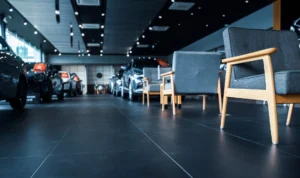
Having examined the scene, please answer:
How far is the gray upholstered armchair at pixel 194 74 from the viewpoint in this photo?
416cm

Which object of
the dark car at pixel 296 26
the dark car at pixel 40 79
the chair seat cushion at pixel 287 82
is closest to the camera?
the chair seat cushion at pixel 287 82

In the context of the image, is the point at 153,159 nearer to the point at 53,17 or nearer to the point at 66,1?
the point at 66,1

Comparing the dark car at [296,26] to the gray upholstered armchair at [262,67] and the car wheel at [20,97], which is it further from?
the car wheel at [20,97]

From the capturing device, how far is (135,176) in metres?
1.21

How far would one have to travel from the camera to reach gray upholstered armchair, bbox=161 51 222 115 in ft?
13.6

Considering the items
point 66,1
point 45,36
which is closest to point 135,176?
point 66,1

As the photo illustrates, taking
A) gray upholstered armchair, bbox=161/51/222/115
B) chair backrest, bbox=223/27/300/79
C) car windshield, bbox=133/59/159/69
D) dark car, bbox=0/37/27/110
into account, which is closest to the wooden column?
car windshield, bbox=133/59/159/69

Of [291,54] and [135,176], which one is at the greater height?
[291,54]

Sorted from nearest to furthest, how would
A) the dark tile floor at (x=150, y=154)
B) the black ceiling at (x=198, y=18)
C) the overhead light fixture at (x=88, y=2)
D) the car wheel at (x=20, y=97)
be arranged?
the dark tile floor at (x=150, y=154) → the car wheel at (x=20, y=97) → the overhead light fixture at (x=88, y=2) → the black ceiling at (x=198, y=18)

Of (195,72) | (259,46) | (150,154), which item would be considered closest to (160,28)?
(195,72)

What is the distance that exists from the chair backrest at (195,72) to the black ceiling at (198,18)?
530cm

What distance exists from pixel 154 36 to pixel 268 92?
1378 centimetres

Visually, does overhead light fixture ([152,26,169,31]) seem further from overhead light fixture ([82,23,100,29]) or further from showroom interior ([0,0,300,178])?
overhead light fixture ([82,23,100,29])

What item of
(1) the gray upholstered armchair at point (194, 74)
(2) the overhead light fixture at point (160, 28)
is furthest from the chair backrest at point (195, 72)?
(2) the overhead light fixture at point (160, 28)
